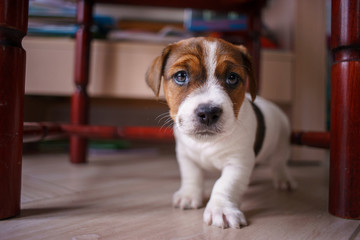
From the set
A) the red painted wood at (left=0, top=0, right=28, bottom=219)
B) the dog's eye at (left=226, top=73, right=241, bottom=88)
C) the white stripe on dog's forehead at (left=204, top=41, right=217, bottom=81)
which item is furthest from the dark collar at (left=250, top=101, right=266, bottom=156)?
the red painted wood at (left=0, top=0, right=28, bottom=219)

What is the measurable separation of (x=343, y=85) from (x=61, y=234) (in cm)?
100

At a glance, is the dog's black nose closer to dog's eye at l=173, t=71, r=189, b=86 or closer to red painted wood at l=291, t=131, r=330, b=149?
dog's eye at l=173, t=71, r=189, b=86

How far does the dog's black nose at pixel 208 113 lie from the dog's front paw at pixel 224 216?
288mm

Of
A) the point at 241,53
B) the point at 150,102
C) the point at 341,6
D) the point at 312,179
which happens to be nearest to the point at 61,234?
the point at 241,53

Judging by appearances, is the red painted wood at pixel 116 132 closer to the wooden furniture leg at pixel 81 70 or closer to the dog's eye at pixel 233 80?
the wooden furniture leg at pixel 81 70

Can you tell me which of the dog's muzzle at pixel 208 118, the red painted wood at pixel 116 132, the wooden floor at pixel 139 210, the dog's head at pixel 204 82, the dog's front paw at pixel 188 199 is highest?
the dog's head at pixel 204 82

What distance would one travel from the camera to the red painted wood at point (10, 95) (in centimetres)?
92

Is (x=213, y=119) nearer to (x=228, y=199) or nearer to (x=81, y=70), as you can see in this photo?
(x=228, y=199)

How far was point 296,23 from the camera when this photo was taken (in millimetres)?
2248

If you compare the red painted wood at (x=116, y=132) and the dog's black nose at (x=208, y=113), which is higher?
the dog's black nose at (x=208, y=113)

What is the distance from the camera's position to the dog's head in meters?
1.01

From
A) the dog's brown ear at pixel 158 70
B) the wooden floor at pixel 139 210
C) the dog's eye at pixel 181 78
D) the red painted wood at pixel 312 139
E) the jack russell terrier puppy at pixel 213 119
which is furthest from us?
the red painted wood at pixel 312 139

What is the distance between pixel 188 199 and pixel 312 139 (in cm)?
71

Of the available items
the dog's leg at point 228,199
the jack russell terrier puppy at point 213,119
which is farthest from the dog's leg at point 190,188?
the dog's leg at point 228,199
